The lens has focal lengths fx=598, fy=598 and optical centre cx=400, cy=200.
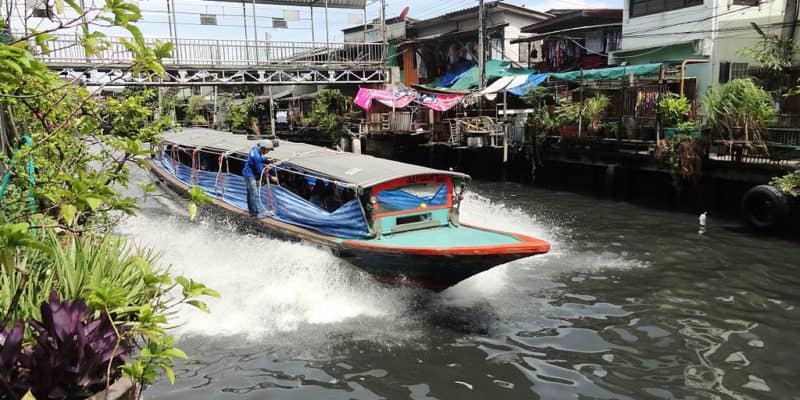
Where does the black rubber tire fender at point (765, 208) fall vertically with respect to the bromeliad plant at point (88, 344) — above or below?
below

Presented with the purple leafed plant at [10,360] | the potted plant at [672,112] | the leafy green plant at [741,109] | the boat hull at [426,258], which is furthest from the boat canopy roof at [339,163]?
the potted plant at [672,112]

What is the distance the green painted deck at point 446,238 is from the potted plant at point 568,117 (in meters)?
11.3

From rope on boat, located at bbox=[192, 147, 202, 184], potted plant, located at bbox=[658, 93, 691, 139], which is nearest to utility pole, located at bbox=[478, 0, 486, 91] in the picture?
potted plant, located at bbox=[658, 93, 691, 139]

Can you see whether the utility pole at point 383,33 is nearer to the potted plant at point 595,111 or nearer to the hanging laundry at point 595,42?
the hanging laundry at point 595,42

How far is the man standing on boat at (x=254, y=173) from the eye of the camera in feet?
35.4

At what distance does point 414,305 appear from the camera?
8305mm

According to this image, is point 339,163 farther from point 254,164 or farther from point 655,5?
point 655,5

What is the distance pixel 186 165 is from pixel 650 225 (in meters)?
11.6

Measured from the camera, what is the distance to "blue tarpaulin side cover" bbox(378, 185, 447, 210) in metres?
8.65

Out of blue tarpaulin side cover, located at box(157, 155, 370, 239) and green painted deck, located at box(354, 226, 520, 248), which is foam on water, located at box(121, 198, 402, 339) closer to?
blue tarpaulin side cover, located at box(157, 155, 370, 239)

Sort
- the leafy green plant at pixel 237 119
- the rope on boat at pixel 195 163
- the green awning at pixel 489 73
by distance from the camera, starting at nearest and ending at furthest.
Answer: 1. the rope on boat at pixel 195 163
2. the green awning at pixel 489 73
3. the leafy green plant at pixel 237 119

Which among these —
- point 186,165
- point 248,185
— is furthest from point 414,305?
point 186,165

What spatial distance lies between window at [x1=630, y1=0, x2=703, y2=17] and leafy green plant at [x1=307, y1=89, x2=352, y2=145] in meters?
16.0

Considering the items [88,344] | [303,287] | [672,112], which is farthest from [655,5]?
[88,344]
